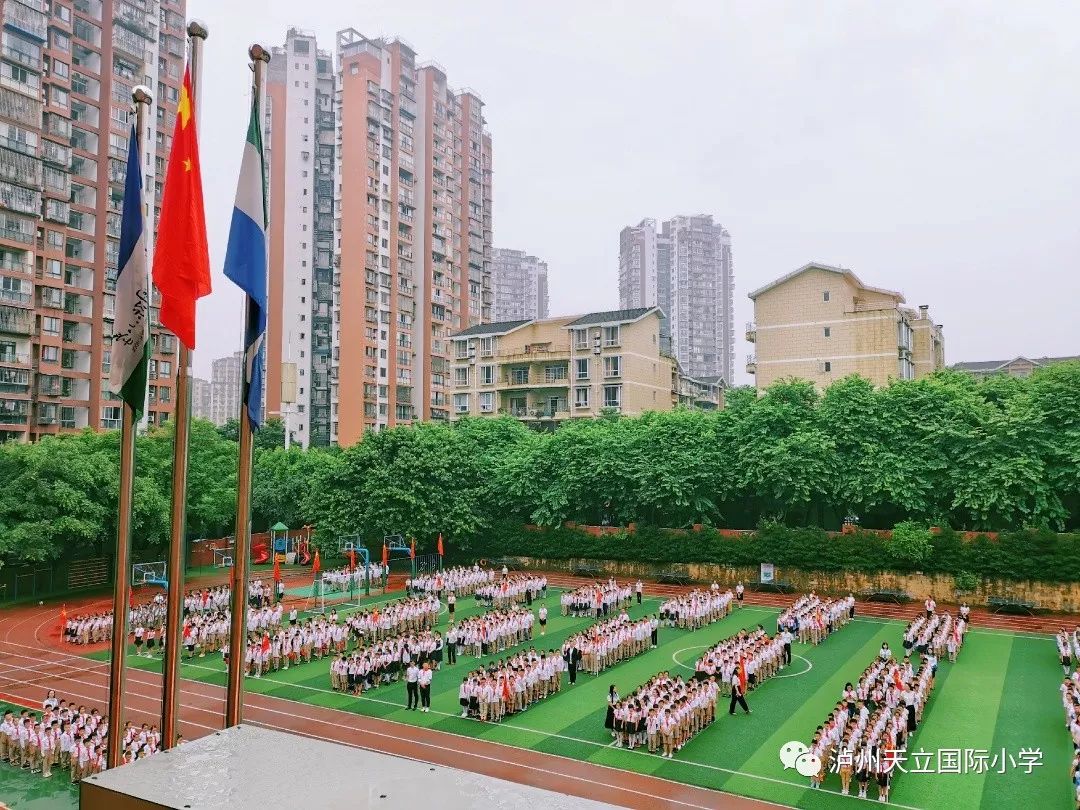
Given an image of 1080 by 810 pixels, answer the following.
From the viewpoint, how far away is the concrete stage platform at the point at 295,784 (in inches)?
151

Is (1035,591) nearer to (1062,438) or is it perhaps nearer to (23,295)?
(1062,438)

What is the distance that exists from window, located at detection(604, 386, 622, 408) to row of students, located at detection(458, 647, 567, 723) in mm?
33904

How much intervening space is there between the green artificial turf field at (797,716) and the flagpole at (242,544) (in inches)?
372

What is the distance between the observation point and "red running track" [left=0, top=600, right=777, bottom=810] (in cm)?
1363

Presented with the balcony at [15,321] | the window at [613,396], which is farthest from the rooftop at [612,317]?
the balcony at [15,321]

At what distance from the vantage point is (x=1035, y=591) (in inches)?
1109

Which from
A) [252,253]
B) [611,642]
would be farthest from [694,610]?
[252,253]

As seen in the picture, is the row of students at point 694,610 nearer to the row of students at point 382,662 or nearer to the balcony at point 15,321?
the row of students at point 382,662

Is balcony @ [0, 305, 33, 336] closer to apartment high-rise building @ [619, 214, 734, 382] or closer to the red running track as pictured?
the red running track

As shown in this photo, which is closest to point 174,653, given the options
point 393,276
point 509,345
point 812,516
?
point 812,516

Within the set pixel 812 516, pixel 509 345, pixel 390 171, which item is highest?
pixel 390 171

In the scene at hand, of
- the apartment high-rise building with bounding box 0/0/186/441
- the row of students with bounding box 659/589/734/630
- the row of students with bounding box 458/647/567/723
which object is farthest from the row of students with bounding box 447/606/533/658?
the apartment high-rise building with bounding box 0/0/186/441

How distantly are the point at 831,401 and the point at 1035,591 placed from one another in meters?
9.58

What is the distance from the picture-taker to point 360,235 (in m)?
62.2
